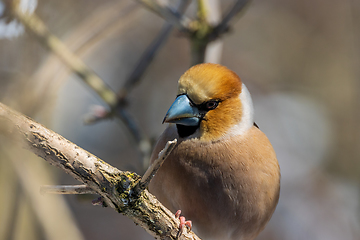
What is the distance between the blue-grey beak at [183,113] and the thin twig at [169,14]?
3.14 ft

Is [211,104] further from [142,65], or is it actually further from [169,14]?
[142,65]

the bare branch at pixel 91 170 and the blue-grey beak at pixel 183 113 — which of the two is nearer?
the bare branch at pixel 91 170

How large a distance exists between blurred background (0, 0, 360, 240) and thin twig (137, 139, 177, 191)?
6.62ft

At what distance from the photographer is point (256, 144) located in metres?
2.43

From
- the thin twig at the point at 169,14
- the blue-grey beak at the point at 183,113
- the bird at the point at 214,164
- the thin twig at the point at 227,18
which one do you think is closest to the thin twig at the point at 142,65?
the thin twig at the point at 169,14

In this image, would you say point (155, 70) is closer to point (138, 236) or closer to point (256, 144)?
point (138, 236)

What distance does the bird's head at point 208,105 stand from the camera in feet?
7.43

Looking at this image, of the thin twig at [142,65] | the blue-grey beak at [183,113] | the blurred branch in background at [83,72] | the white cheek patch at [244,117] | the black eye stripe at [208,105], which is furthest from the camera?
the thin twig at [142,65]

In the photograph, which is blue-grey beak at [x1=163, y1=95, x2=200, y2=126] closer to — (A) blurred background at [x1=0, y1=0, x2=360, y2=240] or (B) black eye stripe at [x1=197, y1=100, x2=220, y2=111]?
(B) black eye stripe at [x1=197, y1=100, x2=220, y2=111]

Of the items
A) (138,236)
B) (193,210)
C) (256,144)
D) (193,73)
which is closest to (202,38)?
(193,73)

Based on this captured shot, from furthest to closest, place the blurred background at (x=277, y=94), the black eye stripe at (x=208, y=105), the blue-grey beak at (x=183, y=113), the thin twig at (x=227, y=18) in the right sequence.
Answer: the blurred background at (x=277, y=94) < the thin twig at (x=227, y=18) < the black eye stripe at (x=208, y=105) < the blue-grey beak at (x=183, y=113)

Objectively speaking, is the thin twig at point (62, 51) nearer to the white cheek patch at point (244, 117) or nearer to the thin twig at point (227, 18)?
the thin twig at point (227, 18)

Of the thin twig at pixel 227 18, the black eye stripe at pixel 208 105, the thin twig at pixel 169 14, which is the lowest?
the black eye stripe at pixel 208 105

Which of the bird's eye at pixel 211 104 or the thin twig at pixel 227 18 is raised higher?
the thin twig at pixel 227 18
